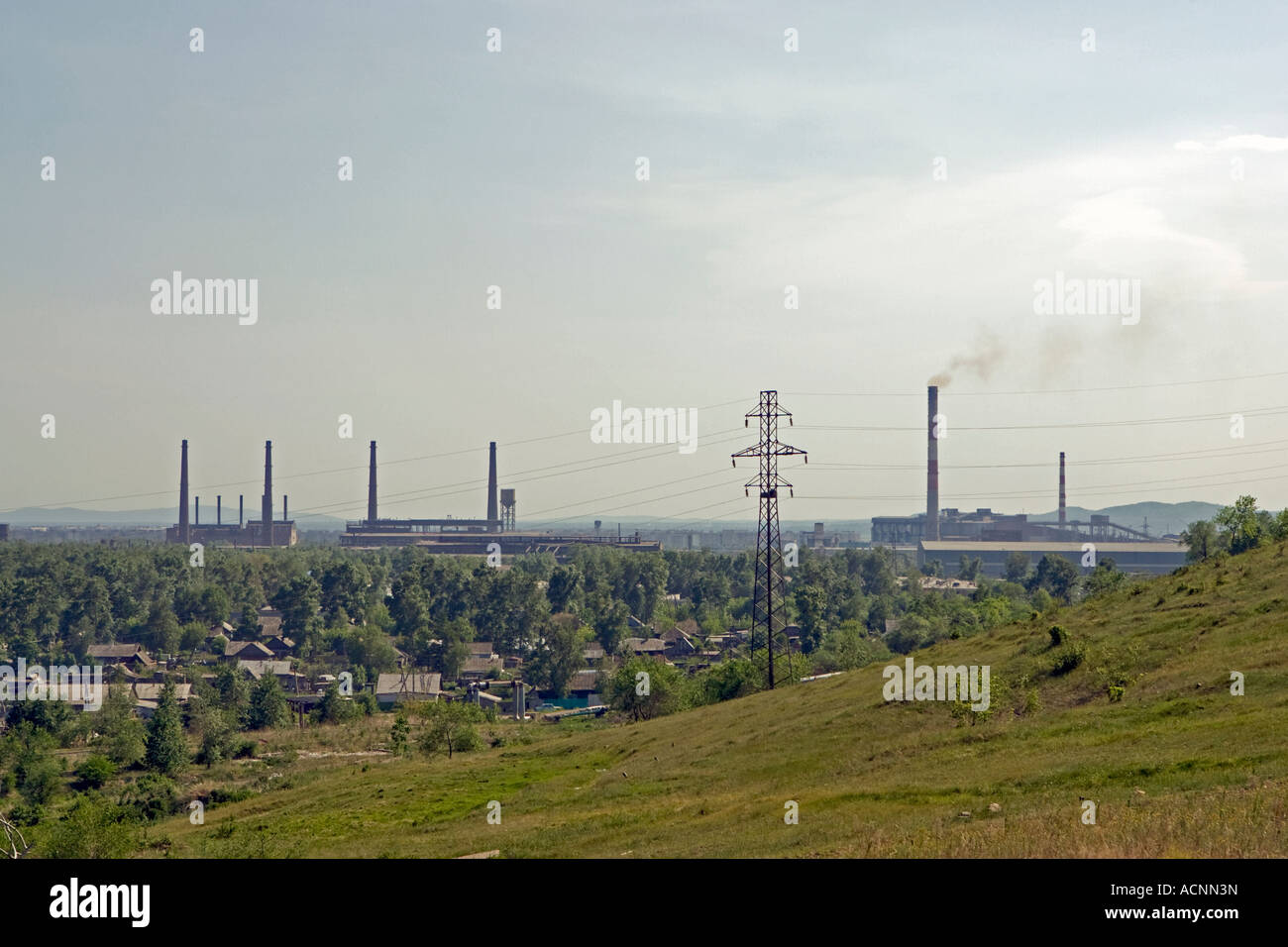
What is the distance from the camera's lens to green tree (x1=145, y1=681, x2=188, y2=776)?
2598 inches

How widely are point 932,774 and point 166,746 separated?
182 ft

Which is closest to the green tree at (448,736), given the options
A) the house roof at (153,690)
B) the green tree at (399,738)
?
the green tree at (399,738)

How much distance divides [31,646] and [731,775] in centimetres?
10880

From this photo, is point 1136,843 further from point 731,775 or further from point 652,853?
point 731,775

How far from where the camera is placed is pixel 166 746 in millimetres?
66375

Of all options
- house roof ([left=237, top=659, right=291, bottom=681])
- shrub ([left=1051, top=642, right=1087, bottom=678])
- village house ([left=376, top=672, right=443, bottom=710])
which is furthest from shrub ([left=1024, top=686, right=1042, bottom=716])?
house roof ([left=237, top=659, right=291, bottom=681])

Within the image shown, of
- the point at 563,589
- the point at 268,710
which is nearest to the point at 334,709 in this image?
the point at 268,710

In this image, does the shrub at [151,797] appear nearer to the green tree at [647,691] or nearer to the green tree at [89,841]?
the green tree at [89,841]

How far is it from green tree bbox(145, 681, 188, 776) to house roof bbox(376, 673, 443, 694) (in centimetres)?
3202

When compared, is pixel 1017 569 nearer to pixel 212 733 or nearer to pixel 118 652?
pixel 118 652

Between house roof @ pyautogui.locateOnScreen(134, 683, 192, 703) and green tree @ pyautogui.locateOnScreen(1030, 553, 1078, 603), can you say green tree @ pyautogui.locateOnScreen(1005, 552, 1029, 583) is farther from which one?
house roof @ pyautogui.locateOnScreen(134, 683, 192, 703)

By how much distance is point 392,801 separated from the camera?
39938mm
